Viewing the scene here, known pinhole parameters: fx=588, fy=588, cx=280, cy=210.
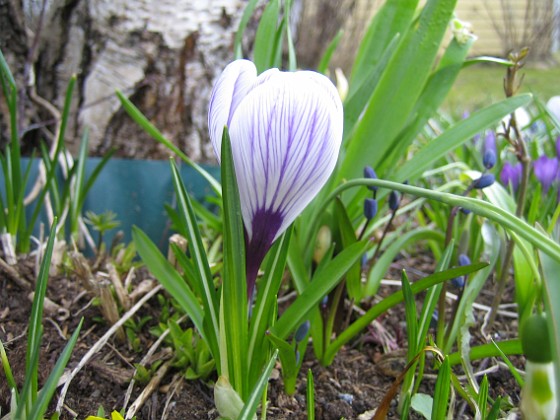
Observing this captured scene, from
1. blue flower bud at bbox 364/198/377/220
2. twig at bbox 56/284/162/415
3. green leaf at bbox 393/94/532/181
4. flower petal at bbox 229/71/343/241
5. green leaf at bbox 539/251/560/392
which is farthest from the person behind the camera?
green leaf at bbox 393/94/532/181

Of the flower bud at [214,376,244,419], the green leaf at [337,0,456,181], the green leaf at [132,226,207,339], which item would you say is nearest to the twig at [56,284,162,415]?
the green leaf at [132,226,207,339]

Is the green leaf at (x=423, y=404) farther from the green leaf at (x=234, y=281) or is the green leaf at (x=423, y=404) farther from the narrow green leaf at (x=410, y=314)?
the green leaf at (x=234, y=281)

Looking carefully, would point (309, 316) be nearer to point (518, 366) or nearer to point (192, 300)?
point (192, 300)

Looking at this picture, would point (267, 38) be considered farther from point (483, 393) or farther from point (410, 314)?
point (483, 393)

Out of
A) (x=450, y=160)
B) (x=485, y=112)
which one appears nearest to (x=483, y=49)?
(x=450, y=160)

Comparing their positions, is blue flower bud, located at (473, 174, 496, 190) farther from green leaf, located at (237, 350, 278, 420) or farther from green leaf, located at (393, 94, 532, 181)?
green leaf, located at (237, 350, 278, 420)

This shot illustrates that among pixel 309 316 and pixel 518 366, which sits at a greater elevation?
pixel 309 316
